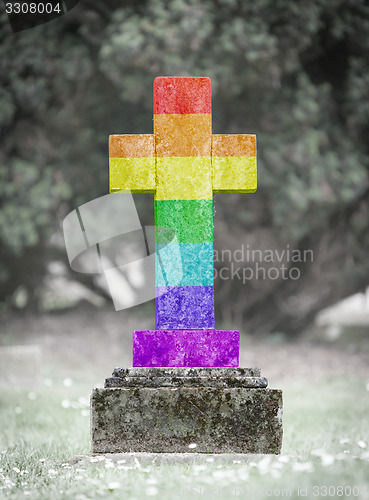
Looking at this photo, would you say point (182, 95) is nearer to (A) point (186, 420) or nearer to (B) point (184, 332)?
(B) point (184, 332)

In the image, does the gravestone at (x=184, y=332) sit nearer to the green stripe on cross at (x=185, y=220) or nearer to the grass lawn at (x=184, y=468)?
the green stripe on cross at (x=185, y=220)

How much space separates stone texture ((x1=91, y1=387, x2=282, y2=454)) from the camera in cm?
312

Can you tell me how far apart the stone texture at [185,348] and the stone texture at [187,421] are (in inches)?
8.9

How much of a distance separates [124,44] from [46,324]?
15.6ft

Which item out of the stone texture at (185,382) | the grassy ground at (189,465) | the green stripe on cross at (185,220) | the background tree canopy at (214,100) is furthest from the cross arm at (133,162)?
the background tree canopy at (214,100)

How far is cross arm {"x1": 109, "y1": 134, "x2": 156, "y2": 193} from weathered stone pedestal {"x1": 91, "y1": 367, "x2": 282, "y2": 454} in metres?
1.18

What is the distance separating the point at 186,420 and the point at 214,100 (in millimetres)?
5571

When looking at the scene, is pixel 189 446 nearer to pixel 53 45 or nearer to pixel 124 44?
pixel 124 44

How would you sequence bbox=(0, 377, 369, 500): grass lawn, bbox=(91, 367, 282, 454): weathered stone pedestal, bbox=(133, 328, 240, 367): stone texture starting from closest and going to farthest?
bbox=(0, 377, 369, 500): grass lawn, bbox=(91, 367, 282, 454): weathered stone pedestal, bbox=(133, 328, 240, 367): stone texture

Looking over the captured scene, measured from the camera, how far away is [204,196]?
3449 millimetres

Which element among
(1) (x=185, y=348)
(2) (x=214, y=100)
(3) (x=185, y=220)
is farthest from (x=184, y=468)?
(2) (x=214, y=100)

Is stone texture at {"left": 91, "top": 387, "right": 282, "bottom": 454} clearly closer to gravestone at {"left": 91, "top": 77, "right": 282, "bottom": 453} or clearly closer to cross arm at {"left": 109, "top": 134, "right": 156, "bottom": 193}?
gravestone at {"left": 91, "top": 77, "right": 282, "bottom": 453}

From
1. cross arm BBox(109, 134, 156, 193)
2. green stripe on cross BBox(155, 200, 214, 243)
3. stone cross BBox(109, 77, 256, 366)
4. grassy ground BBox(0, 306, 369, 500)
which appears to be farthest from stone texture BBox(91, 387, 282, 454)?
cross arm BBox(109, 134, 156, 193)

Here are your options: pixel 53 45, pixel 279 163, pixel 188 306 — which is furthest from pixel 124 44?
pixel 188 306
